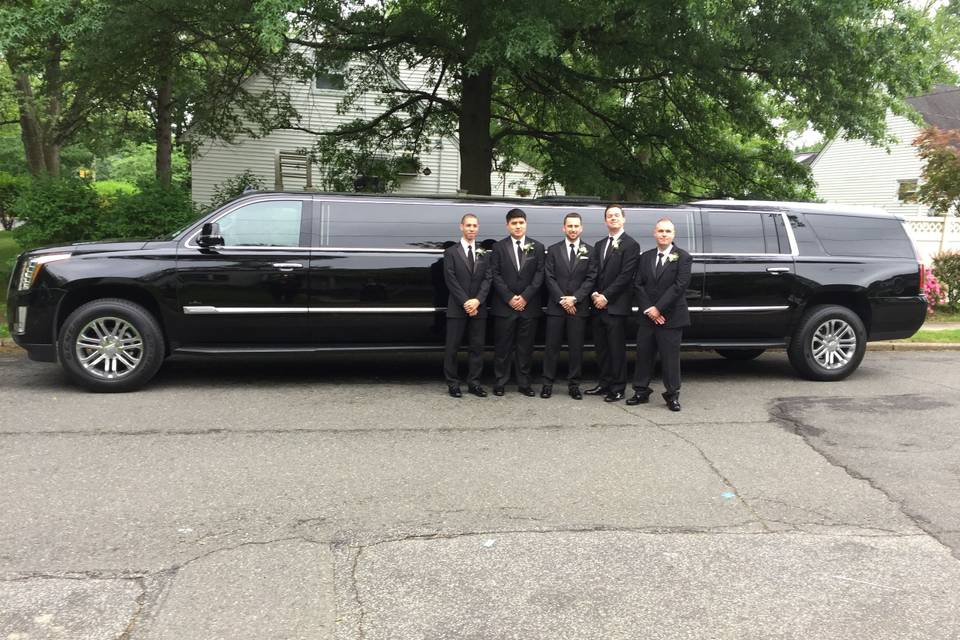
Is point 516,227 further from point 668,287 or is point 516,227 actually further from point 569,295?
point 668,287

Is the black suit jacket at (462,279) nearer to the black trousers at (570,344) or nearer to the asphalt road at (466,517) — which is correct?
the black trousers at (570,344)

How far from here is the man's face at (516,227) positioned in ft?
22.9

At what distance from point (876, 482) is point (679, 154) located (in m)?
9.66

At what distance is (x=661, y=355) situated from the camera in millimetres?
6824

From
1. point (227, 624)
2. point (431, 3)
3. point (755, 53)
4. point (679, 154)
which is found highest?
point (431, 3)

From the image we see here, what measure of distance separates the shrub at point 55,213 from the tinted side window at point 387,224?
6.23 m

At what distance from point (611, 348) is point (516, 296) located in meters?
1.00

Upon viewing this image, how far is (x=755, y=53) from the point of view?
37.3ft

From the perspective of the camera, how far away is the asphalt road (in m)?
3.13

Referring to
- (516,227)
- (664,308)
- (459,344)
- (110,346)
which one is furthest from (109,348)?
(664,308)

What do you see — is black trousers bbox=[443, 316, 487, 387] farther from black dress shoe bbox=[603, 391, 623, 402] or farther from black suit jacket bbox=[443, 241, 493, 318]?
black dress shoe bbox=[603, 391, 623, 402]

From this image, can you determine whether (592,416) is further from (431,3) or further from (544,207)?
(431,3)

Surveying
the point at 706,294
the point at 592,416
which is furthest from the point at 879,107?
the point at 592,416

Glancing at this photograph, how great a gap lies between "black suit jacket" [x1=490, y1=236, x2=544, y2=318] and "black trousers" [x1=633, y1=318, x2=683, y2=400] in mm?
1001
